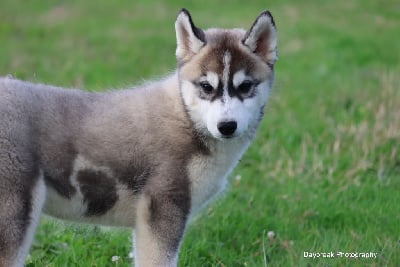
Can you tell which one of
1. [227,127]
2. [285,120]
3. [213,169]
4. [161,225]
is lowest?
[285,120]

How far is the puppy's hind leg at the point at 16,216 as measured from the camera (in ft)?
14.1

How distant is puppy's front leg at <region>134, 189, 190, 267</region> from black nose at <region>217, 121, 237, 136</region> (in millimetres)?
526

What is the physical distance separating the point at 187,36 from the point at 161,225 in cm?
145

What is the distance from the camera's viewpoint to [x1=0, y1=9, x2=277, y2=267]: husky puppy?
4539 millimetres

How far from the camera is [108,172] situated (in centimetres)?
473

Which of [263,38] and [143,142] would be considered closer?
[143,142]

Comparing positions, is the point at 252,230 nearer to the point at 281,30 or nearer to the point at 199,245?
the point at 199,245

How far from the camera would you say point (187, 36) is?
509cm

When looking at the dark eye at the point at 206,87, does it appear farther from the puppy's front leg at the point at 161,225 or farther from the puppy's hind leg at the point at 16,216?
the puppy's hind leg at the point at 16,216

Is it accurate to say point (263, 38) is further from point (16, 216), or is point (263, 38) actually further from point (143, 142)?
point (16, 216)

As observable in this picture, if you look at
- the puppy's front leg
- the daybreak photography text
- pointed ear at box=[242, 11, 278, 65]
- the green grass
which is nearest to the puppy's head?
pointed ear at box=[242, 11, 278, 65]

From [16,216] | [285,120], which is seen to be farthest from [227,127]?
[285,120]

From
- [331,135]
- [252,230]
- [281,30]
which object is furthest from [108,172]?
[281,30]

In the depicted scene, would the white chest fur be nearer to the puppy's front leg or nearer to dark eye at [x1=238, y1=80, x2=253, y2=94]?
the puppy's front leg
